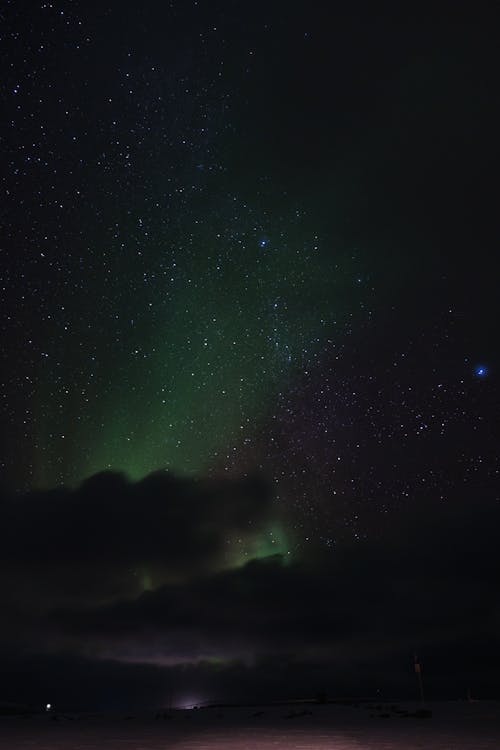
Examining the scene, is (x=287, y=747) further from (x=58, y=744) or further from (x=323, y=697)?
(x=323, y=697)

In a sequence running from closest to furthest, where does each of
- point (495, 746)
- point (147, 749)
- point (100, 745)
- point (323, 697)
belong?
point (495, 746), point (147, 749), point (100, 745), point (323, 697)

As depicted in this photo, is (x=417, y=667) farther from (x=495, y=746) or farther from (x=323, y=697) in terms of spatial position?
(x=323, y=697)

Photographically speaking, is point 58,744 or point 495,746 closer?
point 495,746

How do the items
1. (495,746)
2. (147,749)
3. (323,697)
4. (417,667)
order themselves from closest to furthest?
1. (495,746)
2. (147,749)
3. (417,667)
4. (323,697)

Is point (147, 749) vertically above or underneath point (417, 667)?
underneath

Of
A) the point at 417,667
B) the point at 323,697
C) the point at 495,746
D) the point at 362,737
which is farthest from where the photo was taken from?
the point at 323,697

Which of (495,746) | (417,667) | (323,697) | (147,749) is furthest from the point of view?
(323,697)

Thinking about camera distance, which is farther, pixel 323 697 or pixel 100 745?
pixel 323 697

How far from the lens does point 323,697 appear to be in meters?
126

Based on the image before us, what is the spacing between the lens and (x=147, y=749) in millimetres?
28516

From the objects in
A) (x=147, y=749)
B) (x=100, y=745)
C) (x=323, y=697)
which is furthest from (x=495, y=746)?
(x=323, y=697)

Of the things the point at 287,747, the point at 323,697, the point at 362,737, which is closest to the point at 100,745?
the point at 287,747

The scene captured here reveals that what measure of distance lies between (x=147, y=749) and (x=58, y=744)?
6795 millimetres

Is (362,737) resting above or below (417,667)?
below
